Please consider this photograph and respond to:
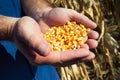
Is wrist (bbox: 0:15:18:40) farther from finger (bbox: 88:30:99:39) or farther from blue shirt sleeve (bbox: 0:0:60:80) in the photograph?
finger (bbox: 88:30:99:39)

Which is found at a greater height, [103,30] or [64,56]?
[64,56]

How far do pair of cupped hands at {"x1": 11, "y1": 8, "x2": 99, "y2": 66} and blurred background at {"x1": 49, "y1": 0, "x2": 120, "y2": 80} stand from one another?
806 mm

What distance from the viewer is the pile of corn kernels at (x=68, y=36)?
Result: 1197 mm

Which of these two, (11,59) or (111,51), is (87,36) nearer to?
(11,59)

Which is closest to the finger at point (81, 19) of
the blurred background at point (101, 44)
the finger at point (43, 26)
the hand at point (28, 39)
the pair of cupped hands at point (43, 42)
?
the pair of cupped hands at point (43, 42)

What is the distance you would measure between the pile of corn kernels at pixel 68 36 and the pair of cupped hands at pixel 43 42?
2 cm

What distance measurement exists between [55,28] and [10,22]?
21 cm

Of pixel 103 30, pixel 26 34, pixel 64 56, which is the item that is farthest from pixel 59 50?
pixel 103 30

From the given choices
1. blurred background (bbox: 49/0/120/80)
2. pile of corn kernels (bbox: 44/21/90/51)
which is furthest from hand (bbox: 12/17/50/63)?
blurred background (bbox: 49/0/120/80)

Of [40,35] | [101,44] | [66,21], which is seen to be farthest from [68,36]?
[101,44]

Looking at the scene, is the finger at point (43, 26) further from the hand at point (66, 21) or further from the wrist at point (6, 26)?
the wrist at point (6, 26)

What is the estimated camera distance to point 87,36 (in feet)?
4.08

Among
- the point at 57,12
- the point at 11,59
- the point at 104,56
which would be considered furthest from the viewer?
the point at 104,56

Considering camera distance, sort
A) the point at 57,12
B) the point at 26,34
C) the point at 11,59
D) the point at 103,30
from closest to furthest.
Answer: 1. the point at 26,34
2. the point at 11,59
3. the point at 57,12
4. the point at 103,30
